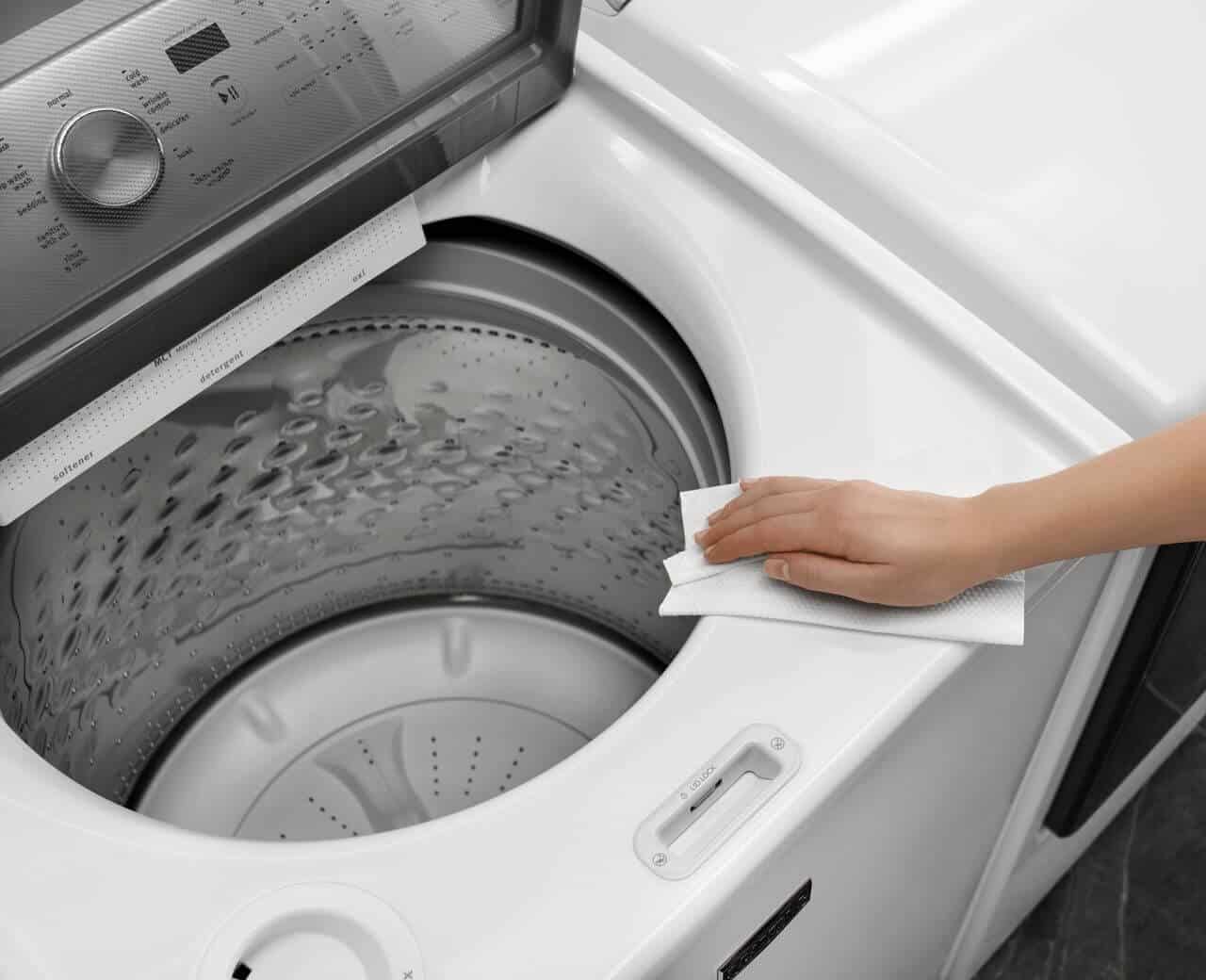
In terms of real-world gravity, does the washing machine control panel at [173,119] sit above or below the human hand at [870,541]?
above

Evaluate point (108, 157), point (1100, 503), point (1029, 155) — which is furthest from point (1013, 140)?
point (108, 157)

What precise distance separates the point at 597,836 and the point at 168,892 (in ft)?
0.70

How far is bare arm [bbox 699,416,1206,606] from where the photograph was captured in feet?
Result: 2.31

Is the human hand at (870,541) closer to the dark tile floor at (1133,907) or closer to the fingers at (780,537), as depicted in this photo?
the fingers at (780,537)

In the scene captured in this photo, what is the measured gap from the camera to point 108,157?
0.71 meters

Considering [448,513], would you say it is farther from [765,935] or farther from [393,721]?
[765,935]

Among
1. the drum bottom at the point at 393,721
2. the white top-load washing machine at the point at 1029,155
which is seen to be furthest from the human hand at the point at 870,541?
the drum bottom at the point at 393,721

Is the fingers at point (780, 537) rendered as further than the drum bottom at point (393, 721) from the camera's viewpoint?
No

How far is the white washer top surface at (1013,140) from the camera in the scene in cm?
83

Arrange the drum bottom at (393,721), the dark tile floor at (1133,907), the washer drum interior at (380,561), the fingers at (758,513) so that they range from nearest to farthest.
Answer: the fingers at (758,513) → the washer drum interior at (380,561) → the drum bottom at (393,721) → the dark tile floor at (1133,907)

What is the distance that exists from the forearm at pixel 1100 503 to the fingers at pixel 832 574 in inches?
2.7

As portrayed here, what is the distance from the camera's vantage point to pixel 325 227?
87cm

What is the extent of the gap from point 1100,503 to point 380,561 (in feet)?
2.39

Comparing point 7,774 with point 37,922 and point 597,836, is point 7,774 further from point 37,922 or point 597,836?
point 597,836
